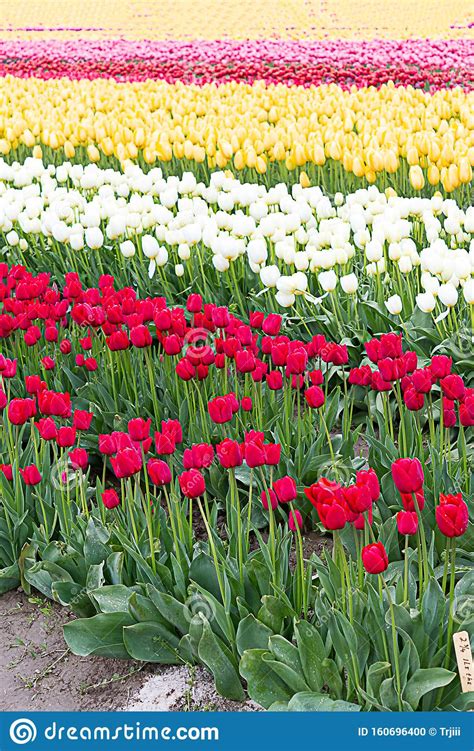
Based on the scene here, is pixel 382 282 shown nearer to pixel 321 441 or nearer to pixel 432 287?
pixel 432 287

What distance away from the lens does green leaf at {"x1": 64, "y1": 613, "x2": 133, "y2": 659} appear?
259cm

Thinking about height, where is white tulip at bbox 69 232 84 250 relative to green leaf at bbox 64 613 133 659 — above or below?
above

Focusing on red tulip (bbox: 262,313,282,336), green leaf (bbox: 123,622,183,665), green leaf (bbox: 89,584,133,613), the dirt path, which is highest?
red tulip (bbox: 262,313,282,336)

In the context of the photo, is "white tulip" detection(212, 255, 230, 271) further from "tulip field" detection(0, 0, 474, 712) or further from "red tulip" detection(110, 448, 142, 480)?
"red tulip" detection(110, 448, 142, 480)

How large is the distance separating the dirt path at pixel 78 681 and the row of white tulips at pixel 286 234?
1799mm

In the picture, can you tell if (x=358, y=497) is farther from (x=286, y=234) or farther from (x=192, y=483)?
(x=286, y=234)

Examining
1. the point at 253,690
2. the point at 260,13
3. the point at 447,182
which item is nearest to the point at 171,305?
the point at 447,182

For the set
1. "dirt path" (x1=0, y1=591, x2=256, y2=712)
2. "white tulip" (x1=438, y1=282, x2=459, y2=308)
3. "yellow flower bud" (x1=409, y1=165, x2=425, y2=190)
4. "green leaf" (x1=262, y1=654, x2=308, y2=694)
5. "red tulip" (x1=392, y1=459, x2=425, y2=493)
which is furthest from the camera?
"yellow flower bud" (x1=409, y1=165, x2=425, y2=190)

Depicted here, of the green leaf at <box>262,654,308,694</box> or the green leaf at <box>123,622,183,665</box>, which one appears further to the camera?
the green leaf at <box>123,622,183,665</box>

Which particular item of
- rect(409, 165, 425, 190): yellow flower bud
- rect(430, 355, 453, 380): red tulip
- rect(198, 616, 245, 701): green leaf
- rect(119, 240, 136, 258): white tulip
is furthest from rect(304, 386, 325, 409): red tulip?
rect(409, 165, 425, 190): yellow flower bud

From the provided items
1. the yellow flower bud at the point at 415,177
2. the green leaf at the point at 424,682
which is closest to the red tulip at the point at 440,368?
the green leaf at the point at 424,682

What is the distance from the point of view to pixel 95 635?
2604 millimetres

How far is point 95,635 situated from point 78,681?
149 millimetres

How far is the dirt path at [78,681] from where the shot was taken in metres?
2.48
